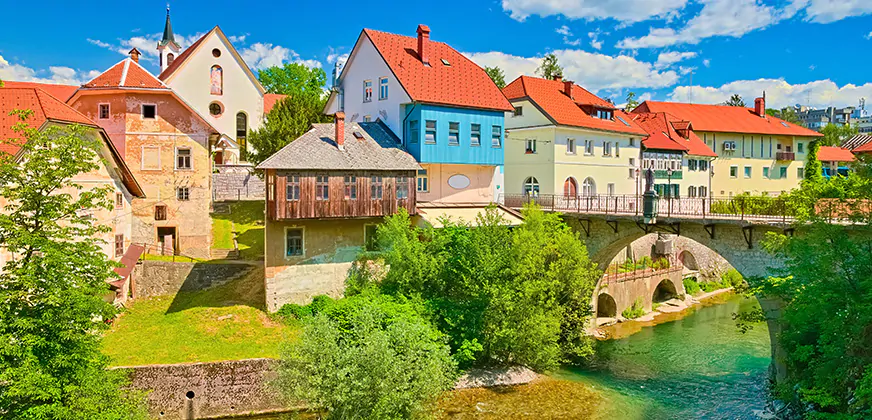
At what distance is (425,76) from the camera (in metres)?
34.3

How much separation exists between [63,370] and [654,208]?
23.0 meters

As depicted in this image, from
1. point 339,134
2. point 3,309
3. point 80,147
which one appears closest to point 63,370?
point 3,309

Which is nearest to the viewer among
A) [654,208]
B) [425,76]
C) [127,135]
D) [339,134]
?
[654,208]

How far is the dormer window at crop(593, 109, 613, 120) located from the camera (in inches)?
1734

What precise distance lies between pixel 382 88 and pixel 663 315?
2319 cm

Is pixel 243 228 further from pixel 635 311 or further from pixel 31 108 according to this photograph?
pixel 635 311

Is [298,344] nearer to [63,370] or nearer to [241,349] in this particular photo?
[241,349]

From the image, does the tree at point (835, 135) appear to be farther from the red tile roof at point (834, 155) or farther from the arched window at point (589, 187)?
the arched window at point (589, 187)

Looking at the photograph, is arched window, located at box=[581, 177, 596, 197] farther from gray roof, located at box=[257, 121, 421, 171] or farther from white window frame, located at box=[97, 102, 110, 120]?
white window frame, located at box=[97, 102, 110, 120]

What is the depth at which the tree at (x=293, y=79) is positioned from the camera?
61688 mm

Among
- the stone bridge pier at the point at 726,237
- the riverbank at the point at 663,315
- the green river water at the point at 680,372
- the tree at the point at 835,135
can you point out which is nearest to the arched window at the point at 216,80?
the stone bridge pier at the point at 726,237

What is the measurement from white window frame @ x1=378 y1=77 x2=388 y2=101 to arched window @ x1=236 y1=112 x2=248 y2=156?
17.3 meters

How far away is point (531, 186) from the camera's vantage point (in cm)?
4162

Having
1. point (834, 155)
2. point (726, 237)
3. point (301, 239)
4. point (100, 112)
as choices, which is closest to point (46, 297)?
point (301, 239)
